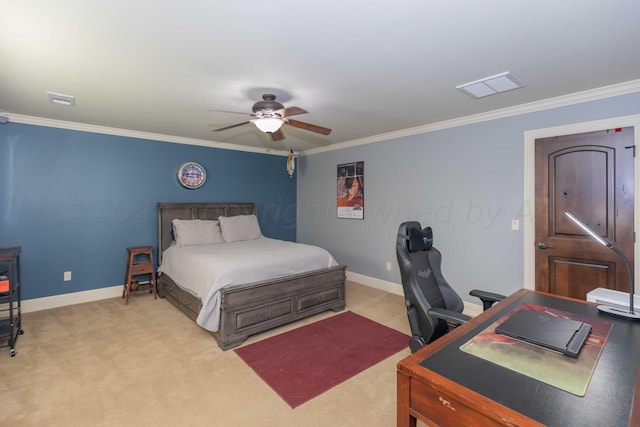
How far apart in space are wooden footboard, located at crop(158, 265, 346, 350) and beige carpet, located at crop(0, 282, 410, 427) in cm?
14

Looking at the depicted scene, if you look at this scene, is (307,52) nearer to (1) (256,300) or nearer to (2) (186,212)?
(1) (256,300)

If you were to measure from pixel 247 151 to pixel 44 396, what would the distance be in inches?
164

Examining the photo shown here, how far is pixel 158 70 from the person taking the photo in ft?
7.68

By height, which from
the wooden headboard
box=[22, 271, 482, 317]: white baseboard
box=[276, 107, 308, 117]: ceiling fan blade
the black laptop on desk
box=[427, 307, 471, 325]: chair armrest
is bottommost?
box=[22, 271, 482, 317]: white baseboard

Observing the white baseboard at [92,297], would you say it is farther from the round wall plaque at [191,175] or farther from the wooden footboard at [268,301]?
the round wall plaque at [191,175]

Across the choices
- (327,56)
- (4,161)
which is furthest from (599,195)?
(4,161)

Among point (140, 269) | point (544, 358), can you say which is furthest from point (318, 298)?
point (544, 358)

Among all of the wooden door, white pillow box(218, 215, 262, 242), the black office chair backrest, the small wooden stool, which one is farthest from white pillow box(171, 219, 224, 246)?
the wooden door

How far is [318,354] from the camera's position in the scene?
9.01ft

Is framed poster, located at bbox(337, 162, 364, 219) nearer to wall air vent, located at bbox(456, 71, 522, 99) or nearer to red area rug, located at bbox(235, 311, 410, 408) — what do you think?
red area rug, located at bbox(235, 311, 410, 408)

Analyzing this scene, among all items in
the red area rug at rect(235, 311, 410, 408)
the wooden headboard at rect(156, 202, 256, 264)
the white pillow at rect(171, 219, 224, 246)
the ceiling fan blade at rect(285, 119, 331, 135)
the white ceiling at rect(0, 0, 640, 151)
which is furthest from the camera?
the wooden headboard at rect(156, 202, 256, 264)

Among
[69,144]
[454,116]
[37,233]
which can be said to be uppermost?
[454,116]

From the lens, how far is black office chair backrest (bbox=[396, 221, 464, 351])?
6.27ft

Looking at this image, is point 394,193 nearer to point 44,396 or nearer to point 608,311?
point 608,311
